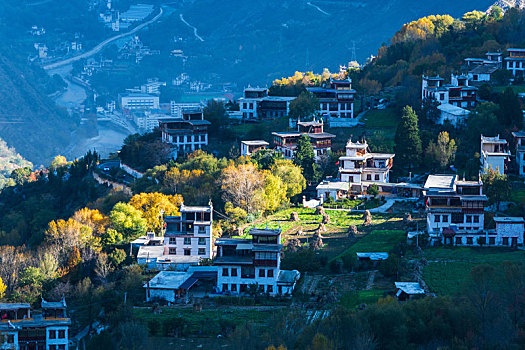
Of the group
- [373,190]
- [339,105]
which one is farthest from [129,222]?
[339,105]

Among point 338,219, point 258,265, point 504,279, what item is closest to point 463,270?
point 504,279

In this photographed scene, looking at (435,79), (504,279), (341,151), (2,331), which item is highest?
(435,79)

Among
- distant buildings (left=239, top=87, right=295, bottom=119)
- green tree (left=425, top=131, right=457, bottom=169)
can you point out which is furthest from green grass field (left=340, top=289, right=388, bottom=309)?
distant buildings (left=239, top=87, right=295, bottom=119)

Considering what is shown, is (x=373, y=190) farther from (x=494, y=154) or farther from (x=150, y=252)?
(x=150, y=252)

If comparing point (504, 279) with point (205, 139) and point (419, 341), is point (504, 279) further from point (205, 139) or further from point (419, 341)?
point (205, 139)

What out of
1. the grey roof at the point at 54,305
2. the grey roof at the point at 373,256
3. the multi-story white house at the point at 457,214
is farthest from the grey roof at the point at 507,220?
the grey roof at the point at 54,305

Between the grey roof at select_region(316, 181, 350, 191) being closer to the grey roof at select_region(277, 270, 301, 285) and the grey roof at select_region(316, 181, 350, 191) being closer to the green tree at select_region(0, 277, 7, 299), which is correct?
the grey roof at select_region(277, 270, 301, 285)
